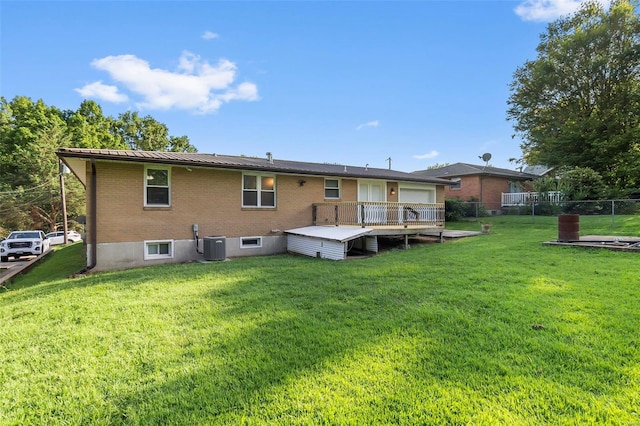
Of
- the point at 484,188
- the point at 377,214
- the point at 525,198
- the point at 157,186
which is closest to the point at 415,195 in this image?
the point at 377,214

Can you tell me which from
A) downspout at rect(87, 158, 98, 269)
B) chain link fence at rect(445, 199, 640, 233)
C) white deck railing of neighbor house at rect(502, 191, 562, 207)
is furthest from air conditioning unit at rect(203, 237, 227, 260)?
white deck railing of neighbor house at rect(502, 191, 562, 207)

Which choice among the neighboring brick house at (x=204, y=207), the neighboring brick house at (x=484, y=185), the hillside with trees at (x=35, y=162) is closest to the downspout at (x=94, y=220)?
the neighboring brick house at (x=204, y=207)

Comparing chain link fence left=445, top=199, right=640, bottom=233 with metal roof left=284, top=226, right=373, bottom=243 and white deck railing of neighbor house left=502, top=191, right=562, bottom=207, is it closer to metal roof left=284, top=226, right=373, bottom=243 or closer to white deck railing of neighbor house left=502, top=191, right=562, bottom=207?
white deck railing of neighbor house left=502, top=191, right=562, bottom=207

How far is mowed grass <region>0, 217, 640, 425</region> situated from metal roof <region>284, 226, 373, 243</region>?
3.52m

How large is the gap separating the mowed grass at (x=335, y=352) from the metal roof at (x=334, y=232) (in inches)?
138

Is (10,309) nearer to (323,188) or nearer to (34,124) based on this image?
(323,188)

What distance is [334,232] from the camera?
1133cm

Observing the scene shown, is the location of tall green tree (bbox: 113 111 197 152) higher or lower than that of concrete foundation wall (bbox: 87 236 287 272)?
higher

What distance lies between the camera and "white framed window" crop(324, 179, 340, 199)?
14.4m

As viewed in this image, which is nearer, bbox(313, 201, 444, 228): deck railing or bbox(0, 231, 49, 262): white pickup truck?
bbox(313, 201, 444, 228): deck railing

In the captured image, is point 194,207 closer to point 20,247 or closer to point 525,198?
point 20,247

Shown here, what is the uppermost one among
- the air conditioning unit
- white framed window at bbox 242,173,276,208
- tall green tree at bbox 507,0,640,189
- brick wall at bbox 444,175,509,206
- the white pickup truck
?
tall green tree at bbox 507,0,640,189

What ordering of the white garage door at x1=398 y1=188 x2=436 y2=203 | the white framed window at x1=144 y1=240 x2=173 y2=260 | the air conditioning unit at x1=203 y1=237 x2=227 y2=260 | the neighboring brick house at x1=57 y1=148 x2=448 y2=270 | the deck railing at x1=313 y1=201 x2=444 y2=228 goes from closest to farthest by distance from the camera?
the neighboring brick house at x1=57 y1=148 x2=448 y2=270 → the white framed window at x1=144 y1=240 x2=173 y2=260 → the air conditioning unit at x1=203 y1=237 x2=227 y2=260 → the deck railing at x1=313 y1=201 x2=444 y2=228 → the white garage door at x1=398 y1=188 x2=436 y2=203

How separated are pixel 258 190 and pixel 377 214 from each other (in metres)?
4.70
